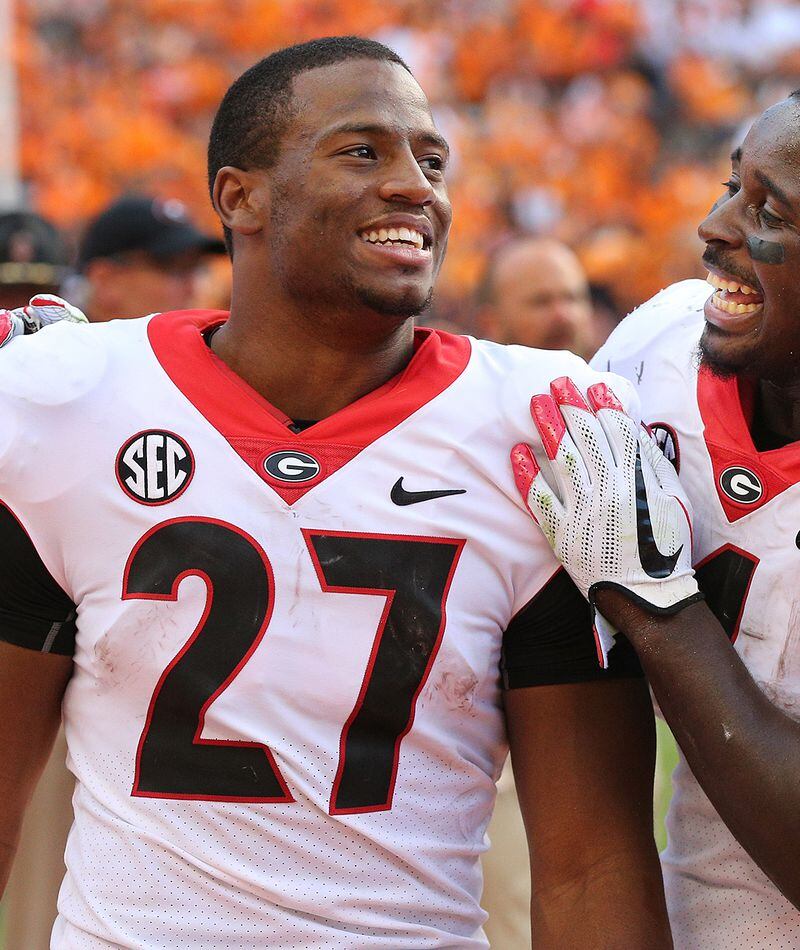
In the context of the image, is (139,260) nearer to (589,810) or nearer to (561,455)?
(561,455)

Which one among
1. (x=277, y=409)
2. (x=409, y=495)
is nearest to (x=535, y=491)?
(x=409, y=495)

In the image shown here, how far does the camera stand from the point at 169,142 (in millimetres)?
9539

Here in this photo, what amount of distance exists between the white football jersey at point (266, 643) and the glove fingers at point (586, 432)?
0.29ft

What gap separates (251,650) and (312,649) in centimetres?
10

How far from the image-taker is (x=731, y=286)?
8.34 feet

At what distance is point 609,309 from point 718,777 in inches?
279

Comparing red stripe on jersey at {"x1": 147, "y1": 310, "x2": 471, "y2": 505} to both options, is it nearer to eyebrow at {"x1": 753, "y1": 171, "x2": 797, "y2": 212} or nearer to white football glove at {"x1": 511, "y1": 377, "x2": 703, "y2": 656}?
white football glove at {"x1": 511, "y1": 377, "x2": 703, "y2": 656}

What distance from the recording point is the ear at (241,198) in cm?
263

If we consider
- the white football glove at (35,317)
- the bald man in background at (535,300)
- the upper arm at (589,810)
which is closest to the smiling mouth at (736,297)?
the upper arm at (589,810)

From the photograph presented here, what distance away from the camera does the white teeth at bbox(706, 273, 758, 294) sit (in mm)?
2520

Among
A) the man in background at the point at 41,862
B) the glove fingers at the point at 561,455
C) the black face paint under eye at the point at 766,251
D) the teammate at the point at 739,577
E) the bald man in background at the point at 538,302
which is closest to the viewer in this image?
the teammate at the point at 739,577

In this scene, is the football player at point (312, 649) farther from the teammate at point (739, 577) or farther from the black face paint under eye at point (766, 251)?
the black face paint under eye at point (766, 251)

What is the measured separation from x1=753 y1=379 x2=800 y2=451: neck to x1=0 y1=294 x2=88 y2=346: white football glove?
1.28m

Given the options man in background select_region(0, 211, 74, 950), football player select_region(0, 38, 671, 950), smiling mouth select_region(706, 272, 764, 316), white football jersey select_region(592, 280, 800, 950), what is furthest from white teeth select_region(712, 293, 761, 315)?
man in background select_region(0, 211, 74, 950)
